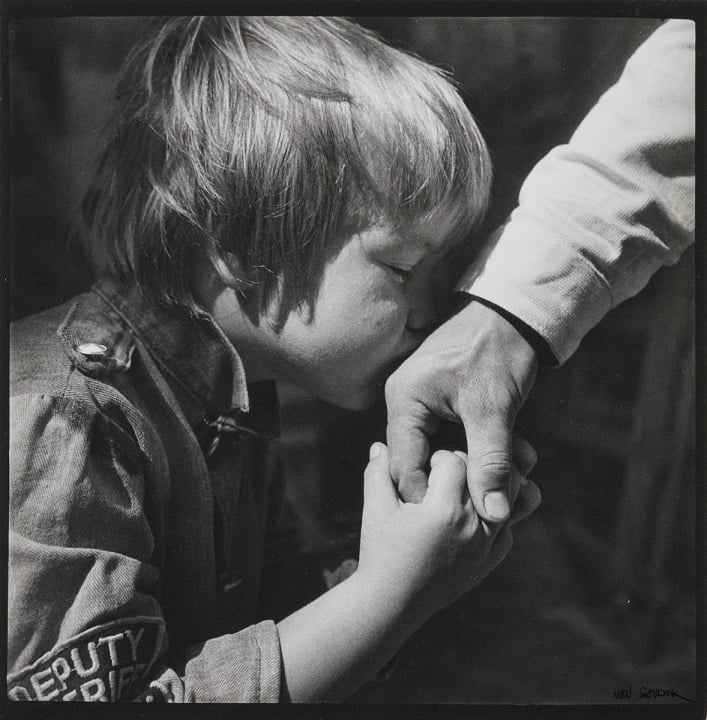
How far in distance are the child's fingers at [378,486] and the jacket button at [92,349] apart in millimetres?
288

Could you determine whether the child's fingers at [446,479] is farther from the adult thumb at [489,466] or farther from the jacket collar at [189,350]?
the jacket collar at [189,350]

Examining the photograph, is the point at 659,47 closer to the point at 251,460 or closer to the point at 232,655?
the point at 251,460

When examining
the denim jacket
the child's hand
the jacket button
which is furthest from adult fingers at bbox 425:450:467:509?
the jacket button

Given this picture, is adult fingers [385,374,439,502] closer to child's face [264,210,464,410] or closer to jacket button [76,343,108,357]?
child's face [264,210,464,410]

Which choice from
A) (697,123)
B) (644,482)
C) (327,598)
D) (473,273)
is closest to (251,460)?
(327,598)

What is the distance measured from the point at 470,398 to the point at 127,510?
1.13 ft

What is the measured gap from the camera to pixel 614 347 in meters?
0.94

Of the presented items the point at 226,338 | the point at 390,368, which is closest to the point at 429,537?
the point at 390,368

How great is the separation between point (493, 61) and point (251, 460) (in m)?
0.50

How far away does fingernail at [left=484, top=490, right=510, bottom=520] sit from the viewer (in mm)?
851

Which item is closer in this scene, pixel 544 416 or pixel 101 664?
pixel 101 664

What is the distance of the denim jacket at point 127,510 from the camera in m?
0.77

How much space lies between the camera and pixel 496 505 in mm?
853
